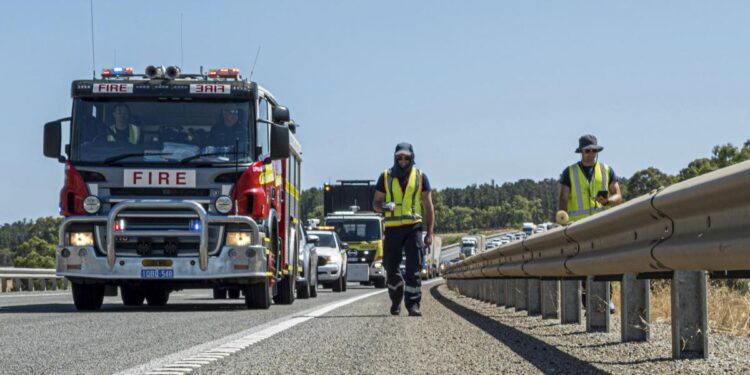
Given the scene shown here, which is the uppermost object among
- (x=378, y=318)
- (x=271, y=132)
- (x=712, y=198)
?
(x=271, y=132)

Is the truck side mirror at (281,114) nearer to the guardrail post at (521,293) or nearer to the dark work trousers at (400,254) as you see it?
the dark work trousers at (400,254)

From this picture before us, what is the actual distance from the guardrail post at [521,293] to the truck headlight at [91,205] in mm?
5056

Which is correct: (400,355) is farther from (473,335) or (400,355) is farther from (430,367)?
(473,335)

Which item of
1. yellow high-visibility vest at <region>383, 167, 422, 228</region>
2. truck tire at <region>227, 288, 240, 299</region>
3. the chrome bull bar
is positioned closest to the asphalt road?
yellow high-visibility vest at <region>383, 167, 422, 228</region>

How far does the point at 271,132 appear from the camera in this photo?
13.9 metres

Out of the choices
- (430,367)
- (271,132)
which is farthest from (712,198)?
(271,132)

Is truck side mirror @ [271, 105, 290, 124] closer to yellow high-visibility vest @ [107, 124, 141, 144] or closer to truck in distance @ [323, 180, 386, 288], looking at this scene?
yellow high-visibility vest @ [107, 124, 141, 144]

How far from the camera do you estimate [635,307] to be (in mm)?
7277

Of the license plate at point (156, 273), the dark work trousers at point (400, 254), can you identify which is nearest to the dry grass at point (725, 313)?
the dark work trousers at point (400, 254)

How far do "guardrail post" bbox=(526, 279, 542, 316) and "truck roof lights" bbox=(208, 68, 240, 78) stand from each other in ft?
16.4

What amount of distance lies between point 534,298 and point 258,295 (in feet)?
12.9

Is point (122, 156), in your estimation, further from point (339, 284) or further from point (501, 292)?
point (339, 284)

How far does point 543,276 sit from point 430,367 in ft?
13.3

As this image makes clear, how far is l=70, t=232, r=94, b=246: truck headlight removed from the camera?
13.3 m
